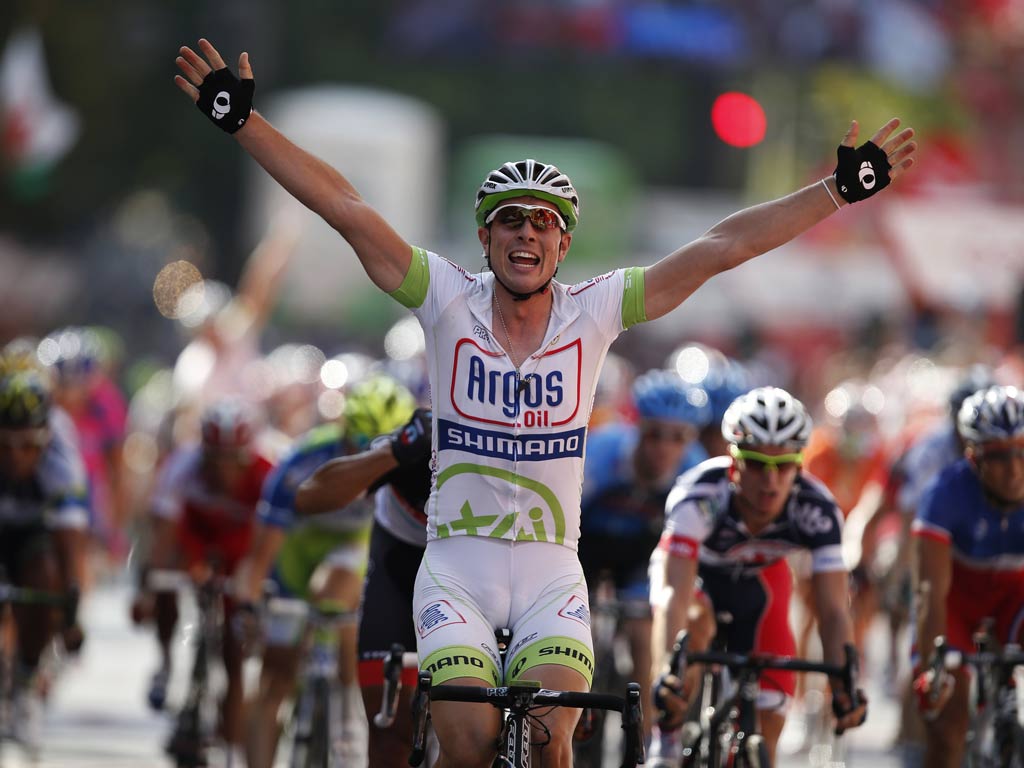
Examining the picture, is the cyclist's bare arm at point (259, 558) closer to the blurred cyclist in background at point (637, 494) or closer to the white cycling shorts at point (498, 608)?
the blurred cyclist in background at point (637, 494)

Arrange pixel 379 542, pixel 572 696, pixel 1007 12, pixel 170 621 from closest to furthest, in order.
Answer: pixel 572 696, pixel 379 542, pixel 170 621, pixel 1007 12

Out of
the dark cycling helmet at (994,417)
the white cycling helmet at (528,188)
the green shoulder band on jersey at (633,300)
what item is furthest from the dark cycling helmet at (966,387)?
the white cycling helmet at (528,188)

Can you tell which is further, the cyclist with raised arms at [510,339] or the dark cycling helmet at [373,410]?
the dark cycling helmet at [373,410]

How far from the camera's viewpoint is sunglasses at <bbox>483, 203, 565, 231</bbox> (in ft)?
22.1

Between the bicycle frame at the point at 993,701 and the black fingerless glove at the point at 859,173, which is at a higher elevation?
the black fingerless glove at the point at 859,173

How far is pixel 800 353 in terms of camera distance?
38.6m

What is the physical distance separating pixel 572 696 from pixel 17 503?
18.0 ft

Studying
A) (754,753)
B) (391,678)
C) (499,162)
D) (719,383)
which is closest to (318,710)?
(754,753)

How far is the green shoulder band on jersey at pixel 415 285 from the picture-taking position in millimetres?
6828

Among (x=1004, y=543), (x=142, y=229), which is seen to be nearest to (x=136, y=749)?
(x=1004, y=543)

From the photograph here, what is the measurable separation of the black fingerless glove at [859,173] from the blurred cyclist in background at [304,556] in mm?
3592

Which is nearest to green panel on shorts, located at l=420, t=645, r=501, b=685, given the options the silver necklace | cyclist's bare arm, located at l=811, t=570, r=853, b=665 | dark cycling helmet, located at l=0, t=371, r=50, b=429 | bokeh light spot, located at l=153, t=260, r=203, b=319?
the silver necklace

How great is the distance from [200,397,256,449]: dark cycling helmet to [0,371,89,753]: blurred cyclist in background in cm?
88

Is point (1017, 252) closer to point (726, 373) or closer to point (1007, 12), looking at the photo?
point (726, 373)
